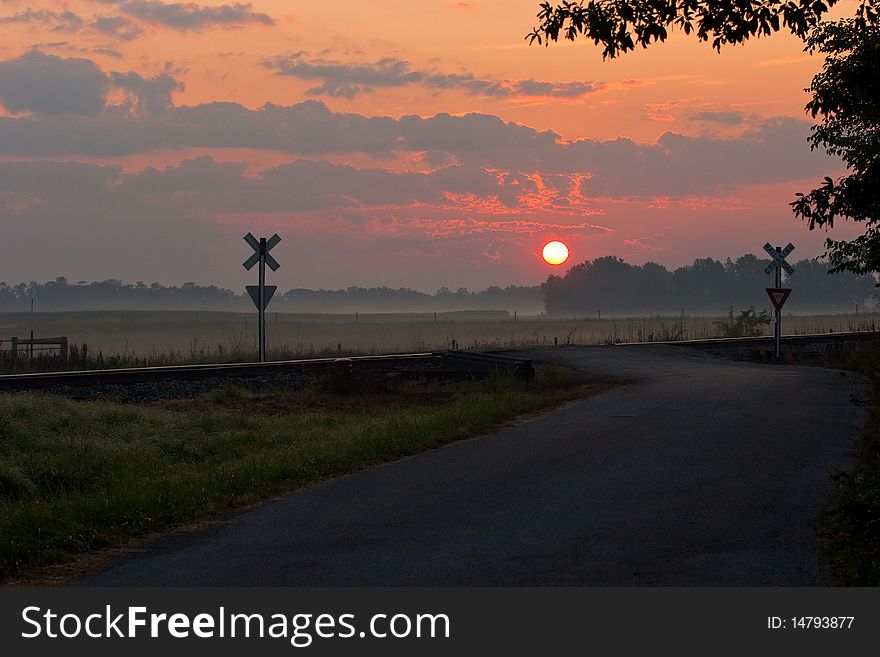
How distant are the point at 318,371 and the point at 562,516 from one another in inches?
829

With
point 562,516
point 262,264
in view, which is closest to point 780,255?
point 262,264

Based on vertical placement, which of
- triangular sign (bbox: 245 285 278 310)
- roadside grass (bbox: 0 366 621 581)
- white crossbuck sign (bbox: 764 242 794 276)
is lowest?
roadside grass (bbox: 0 366 621 581)

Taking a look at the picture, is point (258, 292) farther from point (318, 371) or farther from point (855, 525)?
point (855, 525)

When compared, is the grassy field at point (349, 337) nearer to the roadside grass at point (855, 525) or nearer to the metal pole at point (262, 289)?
the metal pole at point (262, 289)

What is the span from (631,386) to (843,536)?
1703 centimetres

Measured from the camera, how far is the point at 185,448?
61.7ft

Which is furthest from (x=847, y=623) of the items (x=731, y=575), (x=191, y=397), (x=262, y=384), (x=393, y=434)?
(x=262, y=384)

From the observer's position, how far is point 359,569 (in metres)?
9.28

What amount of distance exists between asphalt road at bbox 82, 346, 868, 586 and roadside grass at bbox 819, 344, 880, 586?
199mm

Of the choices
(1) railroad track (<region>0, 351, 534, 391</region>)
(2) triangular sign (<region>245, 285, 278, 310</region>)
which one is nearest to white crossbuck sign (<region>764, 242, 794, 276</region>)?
(1) railroad track (<region>0, 351, 534, 391</region>)

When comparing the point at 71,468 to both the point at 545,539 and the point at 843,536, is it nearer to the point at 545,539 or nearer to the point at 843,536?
the point at 545,539

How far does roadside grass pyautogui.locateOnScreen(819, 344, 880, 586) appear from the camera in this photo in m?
8.91

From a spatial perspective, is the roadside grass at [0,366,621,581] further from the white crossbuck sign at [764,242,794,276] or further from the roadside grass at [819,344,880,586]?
the white crossbuck sign at [764,242,794,276]

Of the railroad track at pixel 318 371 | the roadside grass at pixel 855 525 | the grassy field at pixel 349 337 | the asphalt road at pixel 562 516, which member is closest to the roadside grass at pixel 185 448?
the asphalt road at pixel 562 516
